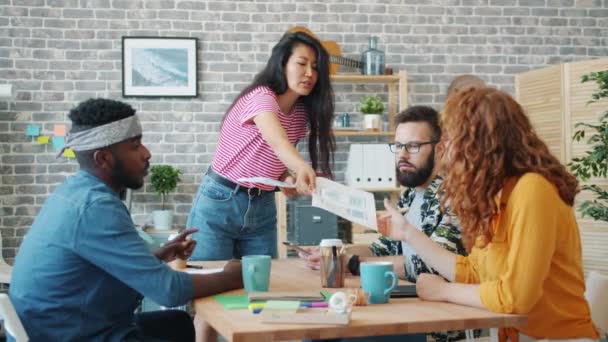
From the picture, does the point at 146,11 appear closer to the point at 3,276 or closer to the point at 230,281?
the point at 3,276

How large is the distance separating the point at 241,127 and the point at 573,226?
4.27ft

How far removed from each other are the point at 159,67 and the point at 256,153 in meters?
3.05

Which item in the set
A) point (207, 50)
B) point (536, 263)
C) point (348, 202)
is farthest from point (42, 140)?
point (536, 263)

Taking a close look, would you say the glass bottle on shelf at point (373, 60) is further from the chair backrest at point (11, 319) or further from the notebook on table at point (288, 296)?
the chair backrest at point (11, 319)

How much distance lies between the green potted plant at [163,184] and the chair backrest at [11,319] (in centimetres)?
364

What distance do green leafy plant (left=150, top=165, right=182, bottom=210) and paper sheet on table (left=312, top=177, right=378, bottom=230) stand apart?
11.0 ft

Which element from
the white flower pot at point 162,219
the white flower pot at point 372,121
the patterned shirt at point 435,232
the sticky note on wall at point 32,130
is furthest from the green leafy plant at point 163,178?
the patterned shirt at point 435,232

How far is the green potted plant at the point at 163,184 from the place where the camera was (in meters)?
5.25

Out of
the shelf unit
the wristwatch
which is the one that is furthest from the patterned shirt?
the shelf unit

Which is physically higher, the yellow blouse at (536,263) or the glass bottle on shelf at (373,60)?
the glass bottle on shelf at (373,60)

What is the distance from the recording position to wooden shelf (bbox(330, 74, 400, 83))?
216 inches

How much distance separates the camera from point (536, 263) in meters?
1.60

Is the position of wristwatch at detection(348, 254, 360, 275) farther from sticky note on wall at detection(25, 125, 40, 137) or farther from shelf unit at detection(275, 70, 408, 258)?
sticky note on wall at detection(25, 125, 40, 137)

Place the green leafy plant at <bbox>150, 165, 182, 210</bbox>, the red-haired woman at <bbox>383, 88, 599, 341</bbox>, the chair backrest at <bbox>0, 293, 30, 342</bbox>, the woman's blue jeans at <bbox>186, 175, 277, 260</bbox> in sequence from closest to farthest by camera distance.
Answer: the chair backrest at <bbox>0, 293, 30, 342</bbox>
the red-haired woman at <bbox>383, 88, 599, 341</bbox>
the woman's blue jeans at <bbox>186, 175, 277, 260</bbox>
the green leafy plant at <bbox>150, 165, 182, 210</bbox>
